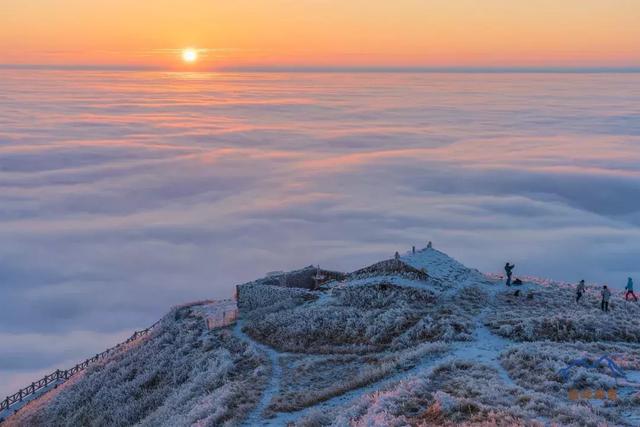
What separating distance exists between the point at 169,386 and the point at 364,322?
856 centimetres

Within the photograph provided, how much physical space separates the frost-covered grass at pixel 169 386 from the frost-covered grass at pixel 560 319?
382 inches

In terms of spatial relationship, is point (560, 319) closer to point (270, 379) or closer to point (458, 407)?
point (458, 407)

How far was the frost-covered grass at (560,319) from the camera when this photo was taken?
23.3 m

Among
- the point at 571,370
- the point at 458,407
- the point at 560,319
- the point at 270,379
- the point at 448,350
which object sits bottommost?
the point at 270,379

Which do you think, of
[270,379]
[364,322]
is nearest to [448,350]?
[364,322]

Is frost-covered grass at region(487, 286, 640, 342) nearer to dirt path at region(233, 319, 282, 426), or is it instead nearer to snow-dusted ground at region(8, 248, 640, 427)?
snow-dusted ground at region(8, 248, 640, 427)

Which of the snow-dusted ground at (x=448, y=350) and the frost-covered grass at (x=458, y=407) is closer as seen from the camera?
the frost-covered grass at (x=458, y=407)

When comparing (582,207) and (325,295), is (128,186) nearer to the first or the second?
(582,207)

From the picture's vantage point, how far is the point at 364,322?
26.9m

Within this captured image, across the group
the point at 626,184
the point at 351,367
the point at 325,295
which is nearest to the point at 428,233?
the point at 626,184

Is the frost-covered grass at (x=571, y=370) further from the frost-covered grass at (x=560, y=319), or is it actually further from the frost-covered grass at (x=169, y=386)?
the frost-covered grass at (x=169, y=386)

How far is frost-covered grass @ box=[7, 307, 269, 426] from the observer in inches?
790

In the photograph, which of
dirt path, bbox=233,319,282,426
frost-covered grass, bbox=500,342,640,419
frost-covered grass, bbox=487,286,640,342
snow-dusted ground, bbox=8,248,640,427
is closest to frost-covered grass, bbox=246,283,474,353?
snow-dusted ground, bbox=8,248,640,427

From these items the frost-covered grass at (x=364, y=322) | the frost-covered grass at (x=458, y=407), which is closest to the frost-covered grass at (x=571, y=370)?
the frost-covered grass at (x=458, y=407)
